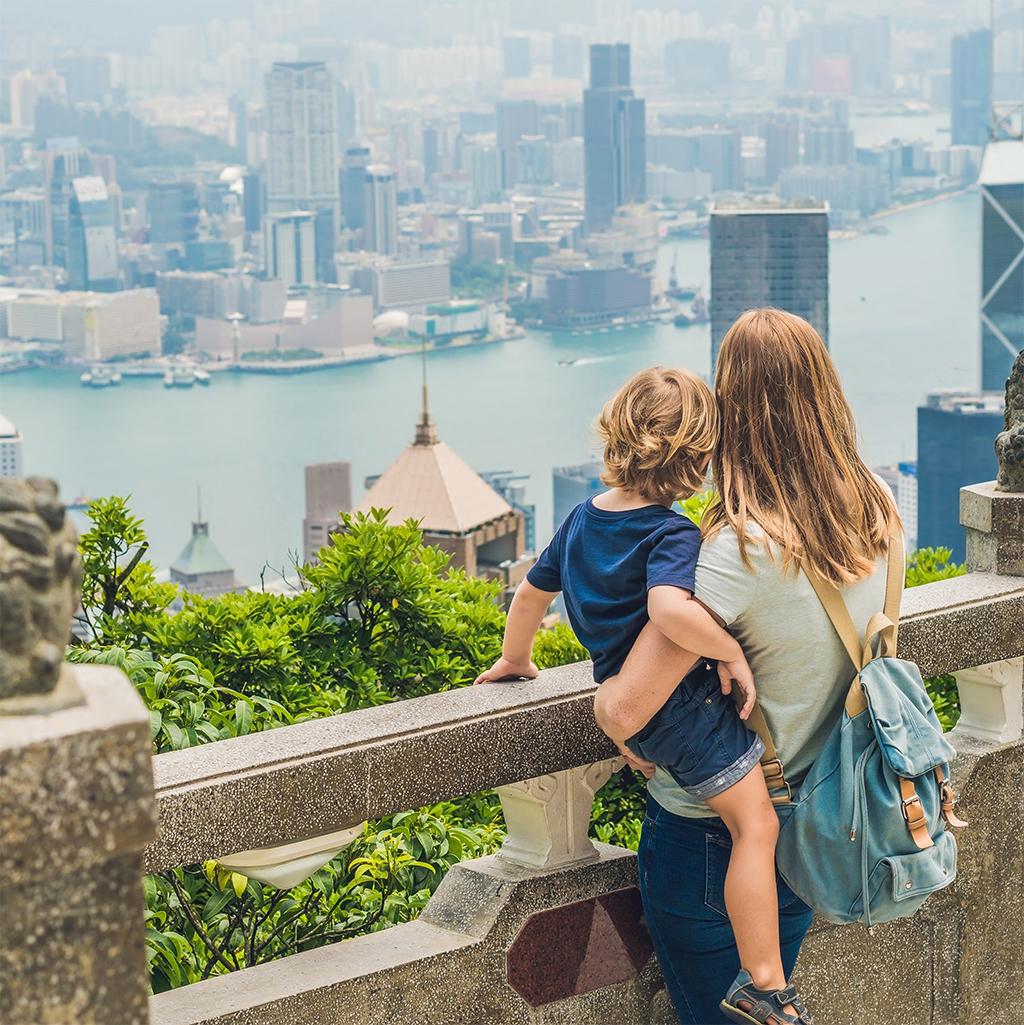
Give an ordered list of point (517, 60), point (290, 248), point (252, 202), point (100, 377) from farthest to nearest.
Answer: point (517, 60), point (252, 202), point (290, 248), point (100, 377)

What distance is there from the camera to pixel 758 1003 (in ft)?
5.98

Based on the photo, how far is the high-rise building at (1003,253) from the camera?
85125 millimetres

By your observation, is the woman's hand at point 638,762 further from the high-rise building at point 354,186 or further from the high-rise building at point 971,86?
the high-rise building at point 971,86

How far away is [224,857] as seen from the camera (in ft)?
5.79

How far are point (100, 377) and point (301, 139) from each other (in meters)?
30.7

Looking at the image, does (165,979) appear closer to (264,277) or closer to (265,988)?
(265,988)

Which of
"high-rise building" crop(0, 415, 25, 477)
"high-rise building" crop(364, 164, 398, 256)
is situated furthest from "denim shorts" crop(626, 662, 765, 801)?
"high-rise building" crop(364, 164, 398, 256)

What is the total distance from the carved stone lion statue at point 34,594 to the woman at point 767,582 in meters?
0.83

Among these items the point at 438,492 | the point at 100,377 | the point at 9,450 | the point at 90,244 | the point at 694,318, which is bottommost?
the point at 9,450

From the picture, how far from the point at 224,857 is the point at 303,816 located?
94 mm

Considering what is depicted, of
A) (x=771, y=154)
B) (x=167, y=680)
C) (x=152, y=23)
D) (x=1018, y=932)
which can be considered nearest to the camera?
(x=1018, y=932)

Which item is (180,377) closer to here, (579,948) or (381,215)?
Result: (381,215)

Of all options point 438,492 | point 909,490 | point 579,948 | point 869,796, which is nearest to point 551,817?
point 579,948

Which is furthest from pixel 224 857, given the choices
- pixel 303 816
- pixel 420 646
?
pixel 420 646
